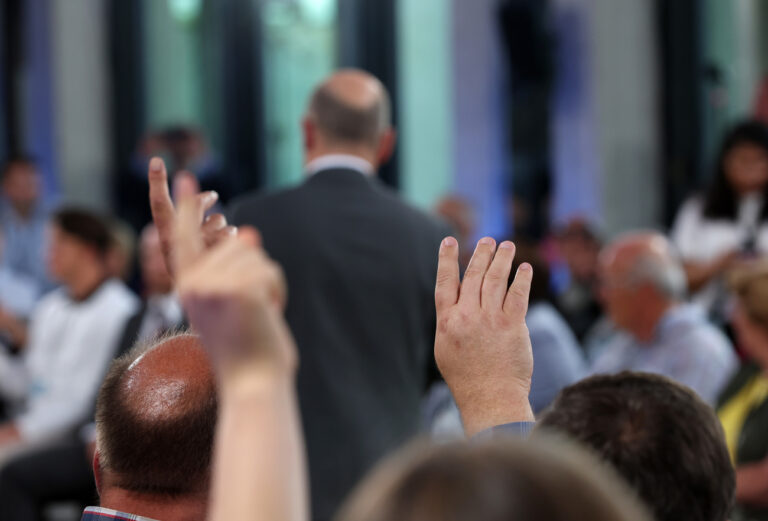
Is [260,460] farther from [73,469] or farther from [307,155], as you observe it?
[73,469]

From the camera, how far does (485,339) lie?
1.07m

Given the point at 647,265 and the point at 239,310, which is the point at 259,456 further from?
the point at 647,265

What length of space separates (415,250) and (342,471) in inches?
19.1

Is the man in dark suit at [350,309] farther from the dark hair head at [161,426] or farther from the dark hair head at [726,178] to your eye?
the dark hair head at [726,178]

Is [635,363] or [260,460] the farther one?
[635,363]

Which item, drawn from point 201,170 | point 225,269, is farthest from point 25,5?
point 225,269

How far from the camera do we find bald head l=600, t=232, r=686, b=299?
3188 millimetres

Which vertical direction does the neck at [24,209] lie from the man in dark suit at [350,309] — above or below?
below

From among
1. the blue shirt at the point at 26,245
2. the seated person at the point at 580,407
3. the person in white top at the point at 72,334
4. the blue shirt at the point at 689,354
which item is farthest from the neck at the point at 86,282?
the seated person at the point at 580,407

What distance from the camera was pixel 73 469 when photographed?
372 cm

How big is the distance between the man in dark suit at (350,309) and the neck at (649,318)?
110 centimetres

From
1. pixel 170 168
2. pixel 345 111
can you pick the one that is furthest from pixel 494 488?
pixel 170 168

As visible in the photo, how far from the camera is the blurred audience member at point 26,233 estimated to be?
6.20m

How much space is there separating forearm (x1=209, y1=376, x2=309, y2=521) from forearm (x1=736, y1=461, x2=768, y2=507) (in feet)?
6.61
